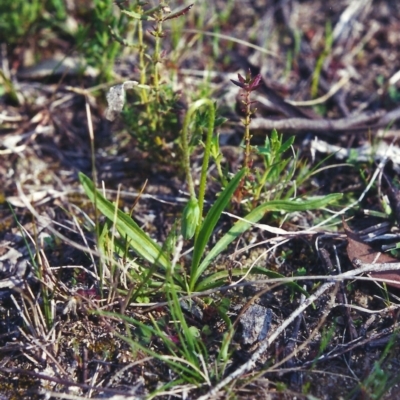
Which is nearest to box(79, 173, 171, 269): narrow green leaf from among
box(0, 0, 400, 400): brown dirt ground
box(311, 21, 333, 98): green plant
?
box(0, 0, 400, 400): brown dirt ground

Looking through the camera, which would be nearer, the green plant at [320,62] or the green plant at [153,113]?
the green plant at [153,113]

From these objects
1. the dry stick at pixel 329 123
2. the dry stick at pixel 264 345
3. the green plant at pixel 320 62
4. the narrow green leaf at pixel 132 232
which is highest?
the green plant at pixel 320 62

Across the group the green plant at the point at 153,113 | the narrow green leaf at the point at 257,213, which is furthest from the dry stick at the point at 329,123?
the narrow green leaf at the point at 257,213

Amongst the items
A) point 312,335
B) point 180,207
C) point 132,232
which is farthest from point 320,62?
point 312,335

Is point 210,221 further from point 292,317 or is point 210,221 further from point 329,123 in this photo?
point 329,123

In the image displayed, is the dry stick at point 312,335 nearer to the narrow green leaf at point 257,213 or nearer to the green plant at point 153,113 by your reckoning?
the narrow green leaf at point 257,213

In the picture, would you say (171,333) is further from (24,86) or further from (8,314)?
(24,86)

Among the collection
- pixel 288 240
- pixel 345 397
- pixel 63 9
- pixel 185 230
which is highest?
pixel 63 9

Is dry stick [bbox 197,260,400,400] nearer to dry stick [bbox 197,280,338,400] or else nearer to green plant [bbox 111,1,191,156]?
dry stick [bbox 197,280,338,400]

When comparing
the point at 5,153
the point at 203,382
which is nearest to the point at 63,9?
the point at 5,153
